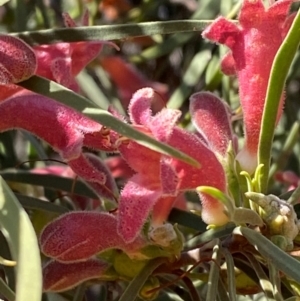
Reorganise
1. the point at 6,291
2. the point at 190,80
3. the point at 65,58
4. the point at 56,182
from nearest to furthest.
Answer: the point at 6,291 → the point at 65,58 → the point at 56,182 → the point at 190,80

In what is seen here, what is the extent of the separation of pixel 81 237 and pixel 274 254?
204mm

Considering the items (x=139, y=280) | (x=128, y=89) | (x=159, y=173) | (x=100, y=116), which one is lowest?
(x=128, y=89)

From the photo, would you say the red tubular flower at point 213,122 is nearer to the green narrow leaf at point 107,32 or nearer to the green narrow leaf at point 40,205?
the green narrow leaf at point 107,32

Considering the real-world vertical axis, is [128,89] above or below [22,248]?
below

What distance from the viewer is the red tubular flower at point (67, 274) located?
84cm

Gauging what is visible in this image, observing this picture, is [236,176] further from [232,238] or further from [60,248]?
[60,248]

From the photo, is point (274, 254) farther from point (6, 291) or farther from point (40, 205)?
point (40, 205)

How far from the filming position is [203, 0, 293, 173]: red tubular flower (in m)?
0.86

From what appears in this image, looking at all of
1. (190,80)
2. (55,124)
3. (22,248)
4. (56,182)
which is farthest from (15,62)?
(190,80)

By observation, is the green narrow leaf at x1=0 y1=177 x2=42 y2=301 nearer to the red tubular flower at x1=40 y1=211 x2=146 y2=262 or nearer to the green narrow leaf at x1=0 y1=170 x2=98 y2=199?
the red tubular flower at x1=40 y1=211 x2=146 y2=262

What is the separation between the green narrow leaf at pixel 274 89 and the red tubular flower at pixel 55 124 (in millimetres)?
148

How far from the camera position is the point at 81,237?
32.0 inches

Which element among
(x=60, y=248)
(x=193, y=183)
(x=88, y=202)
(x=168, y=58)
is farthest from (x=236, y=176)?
(x=168, y=58)

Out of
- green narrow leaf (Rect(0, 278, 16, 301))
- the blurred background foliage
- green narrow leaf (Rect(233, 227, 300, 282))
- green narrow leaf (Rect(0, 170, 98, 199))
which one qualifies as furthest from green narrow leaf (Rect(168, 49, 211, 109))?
green narrow leaf (Rect(0, 278, 16, 301))
